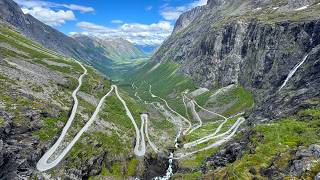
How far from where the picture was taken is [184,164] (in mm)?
161500

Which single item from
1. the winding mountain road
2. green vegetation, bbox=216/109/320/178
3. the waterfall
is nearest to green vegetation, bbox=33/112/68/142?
the winding mountain road

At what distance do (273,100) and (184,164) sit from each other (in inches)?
2277

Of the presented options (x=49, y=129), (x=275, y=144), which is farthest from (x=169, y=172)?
(x=275, y=144)

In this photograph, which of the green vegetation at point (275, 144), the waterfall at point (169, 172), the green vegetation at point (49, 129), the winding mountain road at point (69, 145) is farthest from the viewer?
the waterfall at point (169, 172)

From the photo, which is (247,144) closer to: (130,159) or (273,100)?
(130,159)

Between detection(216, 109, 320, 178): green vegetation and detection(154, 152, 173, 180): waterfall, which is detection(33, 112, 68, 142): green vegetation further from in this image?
detection(216, 109, 320, 178): green vegetation

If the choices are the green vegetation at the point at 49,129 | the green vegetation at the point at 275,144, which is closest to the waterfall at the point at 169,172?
the green vegetation at the point at 49,129

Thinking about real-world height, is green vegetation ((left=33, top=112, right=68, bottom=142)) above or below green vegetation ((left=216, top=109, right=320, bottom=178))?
below

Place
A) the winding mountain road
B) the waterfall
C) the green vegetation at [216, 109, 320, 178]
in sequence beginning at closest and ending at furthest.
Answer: the green vegetation at [216, 109, 320, 178] → the winding mountain road → the waterfall

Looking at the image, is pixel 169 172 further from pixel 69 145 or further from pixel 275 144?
pixel 275 144

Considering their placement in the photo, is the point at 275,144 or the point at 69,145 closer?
the point at 275,144

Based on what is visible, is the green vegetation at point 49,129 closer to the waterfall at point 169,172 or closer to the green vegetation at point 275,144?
the waterfall at point 169,172

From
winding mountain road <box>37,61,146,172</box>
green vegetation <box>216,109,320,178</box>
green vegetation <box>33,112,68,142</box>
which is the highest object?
green vegetation <box>216,109,320,178</box>

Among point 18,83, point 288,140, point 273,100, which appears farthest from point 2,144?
point 273,100
